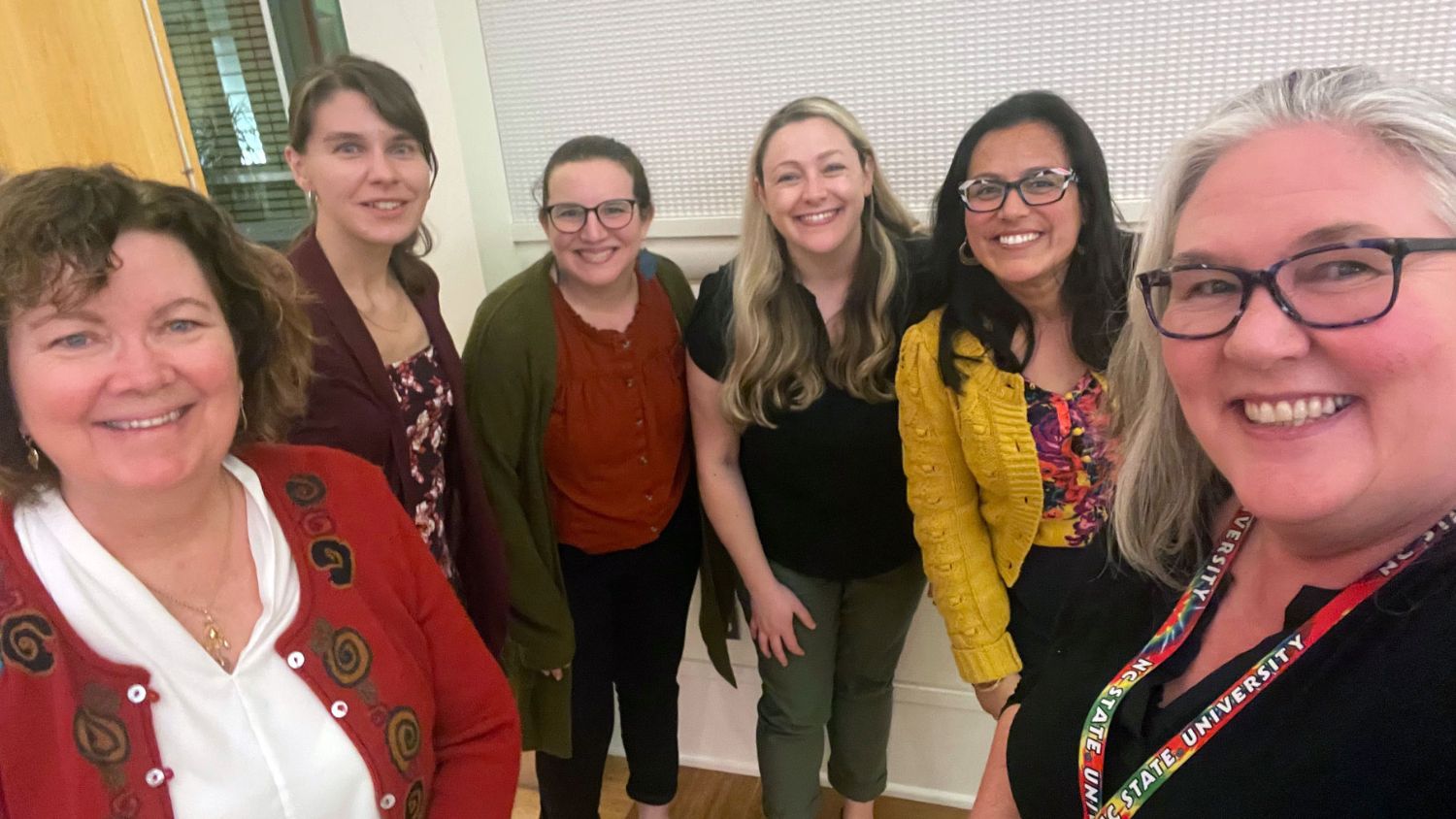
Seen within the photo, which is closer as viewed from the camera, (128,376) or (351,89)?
(128,376)

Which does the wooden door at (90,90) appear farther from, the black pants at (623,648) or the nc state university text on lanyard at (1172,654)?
the nc state university text on lanyard at (1172,654)

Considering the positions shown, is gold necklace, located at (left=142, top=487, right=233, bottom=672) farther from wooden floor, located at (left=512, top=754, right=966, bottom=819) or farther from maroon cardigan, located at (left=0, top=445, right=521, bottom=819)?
wooden floor, located at (left=512, top=754, right=966, bottom=819)

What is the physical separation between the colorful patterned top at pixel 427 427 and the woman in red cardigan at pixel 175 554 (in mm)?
376

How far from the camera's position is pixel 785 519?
6.08 ft

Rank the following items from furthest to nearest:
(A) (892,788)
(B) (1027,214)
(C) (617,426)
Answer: (A) (892,788)
(C) (617,426)
(B) (1027,214)

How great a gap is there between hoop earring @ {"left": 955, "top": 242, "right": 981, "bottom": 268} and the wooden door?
1.52 meters

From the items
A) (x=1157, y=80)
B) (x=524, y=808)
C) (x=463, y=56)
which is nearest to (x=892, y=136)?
(x=1157, y=80)

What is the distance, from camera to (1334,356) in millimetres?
659

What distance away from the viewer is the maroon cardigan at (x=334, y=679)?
2.88ft

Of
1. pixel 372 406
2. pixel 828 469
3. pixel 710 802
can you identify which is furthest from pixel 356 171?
pixel 710 802

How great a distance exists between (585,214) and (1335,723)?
1441 millimetres

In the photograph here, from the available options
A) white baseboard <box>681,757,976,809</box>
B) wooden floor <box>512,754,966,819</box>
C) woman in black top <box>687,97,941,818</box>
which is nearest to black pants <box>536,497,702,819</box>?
woman in black top <box>687,97,941,818</box>

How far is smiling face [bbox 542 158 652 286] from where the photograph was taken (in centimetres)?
171

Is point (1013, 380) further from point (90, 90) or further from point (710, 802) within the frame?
point (90, 90)
